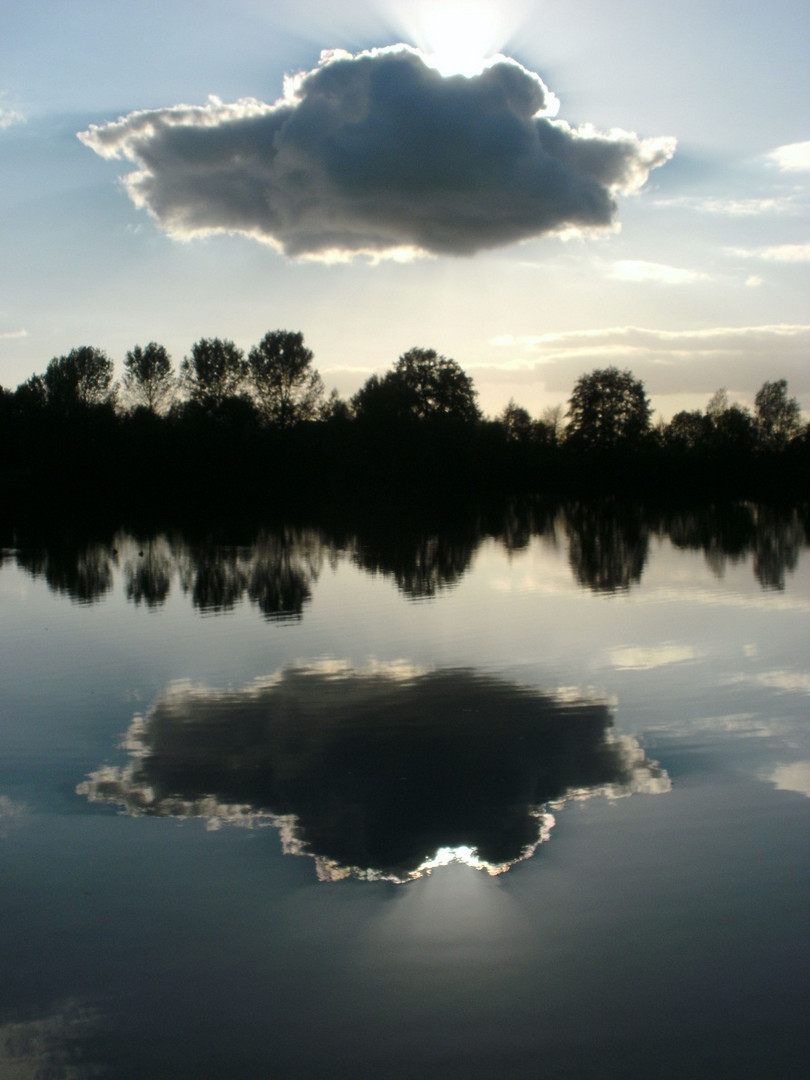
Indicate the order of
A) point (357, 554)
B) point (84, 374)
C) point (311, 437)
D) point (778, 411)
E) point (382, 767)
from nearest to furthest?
point (382, 767), point (357, 554), point (311, 437), point (84, 374), point (778, 411)

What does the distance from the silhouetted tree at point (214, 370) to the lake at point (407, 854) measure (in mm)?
89822

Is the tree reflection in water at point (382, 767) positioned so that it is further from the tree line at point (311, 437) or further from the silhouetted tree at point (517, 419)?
the silhouetted tree at point (517, 419)

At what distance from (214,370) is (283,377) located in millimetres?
7590

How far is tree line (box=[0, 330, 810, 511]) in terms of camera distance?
8231 cm

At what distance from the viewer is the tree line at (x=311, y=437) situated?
82.3 m

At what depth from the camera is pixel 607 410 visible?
348 feet

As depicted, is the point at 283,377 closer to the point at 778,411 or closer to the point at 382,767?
the point at 778,411

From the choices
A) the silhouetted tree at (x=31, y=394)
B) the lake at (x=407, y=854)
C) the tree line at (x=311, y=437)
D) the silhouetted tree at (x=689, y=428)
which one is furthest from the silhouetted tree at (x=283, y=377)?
the lake at (x=407, y=854)

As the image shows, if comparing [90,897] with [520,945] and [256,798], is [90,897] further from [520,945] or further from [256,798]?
[520,945]

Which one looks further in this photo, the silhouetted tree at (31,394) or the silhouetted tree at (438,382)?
the silhouetted tree at (438,382)

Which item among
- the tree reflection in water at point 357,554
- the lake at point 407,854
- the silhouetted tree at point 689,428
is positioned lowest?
the tree reflection in water at point 357,554

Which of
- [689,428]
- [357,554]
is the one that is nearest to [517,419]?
[689,428]

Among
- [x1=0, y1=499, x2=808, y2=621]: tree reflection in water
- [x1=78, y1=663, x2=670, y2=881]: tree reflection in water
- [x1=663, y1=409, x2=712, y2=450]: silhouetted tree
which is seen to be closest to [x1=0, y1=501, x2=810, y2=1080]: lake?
[x1=78, y1=663, x2=670, y2=881]: tree reflection in water

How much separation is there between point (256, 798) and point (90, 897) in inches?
77.1
